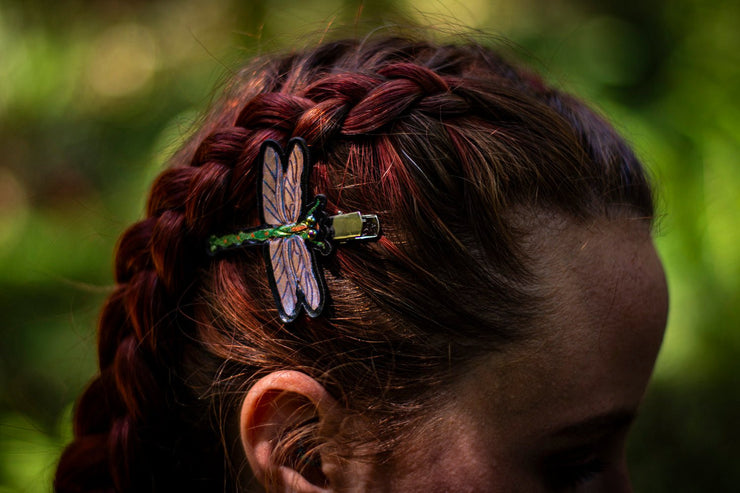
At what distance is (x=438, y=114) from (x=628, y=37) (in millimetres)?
1427

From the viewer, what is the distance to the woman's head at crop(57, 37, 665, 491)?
3.32 ft

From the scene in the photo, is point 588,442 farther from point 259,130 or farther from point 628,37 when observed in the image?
point 628,37

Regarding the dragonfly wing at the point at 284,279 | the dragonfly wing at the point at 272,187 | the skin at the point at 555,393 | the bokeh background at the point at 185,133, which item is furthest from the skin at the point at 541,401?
the bokeh background at the point at 185,133

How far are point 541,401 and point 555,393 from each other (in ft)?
0.08

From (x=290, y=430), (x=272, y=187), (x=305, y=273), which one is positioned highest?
(x=272, y=187)

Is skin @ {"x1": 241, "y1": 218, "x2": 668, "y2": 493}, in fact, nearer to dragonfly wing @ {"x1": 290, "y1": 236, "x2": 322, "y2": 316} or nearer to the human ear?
the human ear

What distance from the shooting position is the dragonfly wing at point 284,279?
105 cm

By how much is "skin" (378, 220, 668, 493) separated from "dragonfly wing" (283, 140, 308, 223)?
1.23ft

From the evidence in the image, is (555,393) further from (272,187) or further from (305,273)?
(272,187)

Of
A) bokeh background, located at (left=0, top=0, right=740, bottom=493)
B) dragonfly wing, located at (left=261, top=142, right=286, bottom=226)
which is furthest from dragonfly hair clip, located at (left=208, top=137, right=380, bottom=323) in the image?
bokeh background, located at (left=0, top=0, right=740, bottom=493)

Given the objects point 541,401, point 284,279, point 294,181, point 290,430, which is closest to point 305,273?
point 284,279

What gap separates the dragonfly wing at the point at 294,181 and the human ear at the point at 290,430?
0.84 feet

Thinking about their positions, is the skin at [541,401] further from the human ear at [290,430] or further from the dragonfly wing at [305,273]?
the dragonfly wing at [305,273]

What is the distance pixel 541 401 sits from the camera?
39.3 inches
